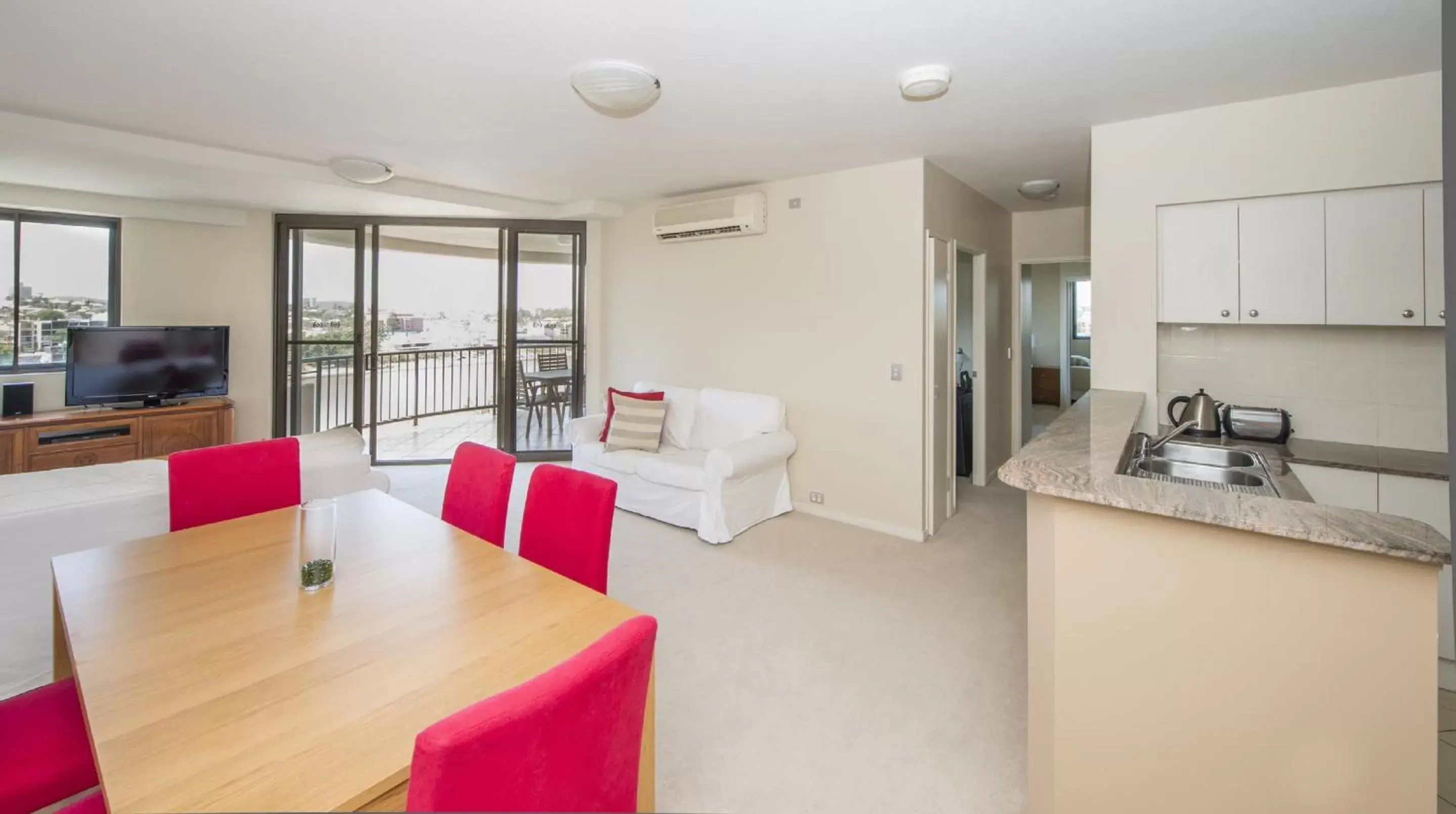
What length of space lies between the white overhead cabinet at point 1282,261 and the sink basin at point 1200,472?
0.70 metres

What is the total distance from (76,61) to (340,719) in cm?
323

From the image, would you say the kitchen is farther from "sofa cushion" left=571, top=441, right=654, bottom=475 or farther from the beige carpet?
"sofa cushion" left=571, top=441, right=654, bottom=475

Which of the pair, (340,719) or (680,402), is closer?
(340,719)

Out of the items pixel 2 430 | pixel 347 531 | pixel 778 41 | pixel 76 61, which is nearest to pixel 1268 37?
pixel 778 41

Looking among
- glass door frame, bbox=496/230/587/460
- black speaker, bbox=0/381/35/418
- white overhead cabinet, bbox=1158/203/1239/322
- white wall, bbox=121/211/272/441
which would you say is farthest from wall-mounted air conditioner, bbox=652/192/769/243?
black speaker, bbox=0/381/35/418

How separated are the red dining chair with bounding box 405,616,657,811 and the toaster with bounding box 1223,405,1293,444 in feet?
10.7

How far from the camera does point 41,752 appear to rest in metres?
1.20

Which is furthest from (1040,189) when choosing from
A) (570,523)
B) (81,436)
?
(81,436)

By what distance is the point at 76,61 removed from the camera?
97.8 inches

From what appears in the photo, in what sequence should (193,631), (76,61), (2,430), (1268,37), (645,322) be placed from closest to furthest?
(193,631) → (1268,37) → (76,61) → (2,430) → (645,322)

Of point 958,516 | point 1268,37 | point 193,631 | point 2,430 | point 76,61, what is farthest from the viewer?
point 958,516

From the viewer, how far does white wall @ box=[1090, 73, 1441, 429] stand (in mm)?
2525

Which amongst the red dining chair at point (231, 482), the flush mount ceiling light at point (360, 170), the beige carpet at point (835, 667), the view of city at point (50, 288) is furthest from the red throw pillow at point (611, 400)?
the view of city at point (50, 288)

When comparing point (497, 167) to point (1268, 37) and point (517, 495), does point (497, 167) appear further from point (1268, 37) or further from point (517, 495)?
point (1268, 37)
